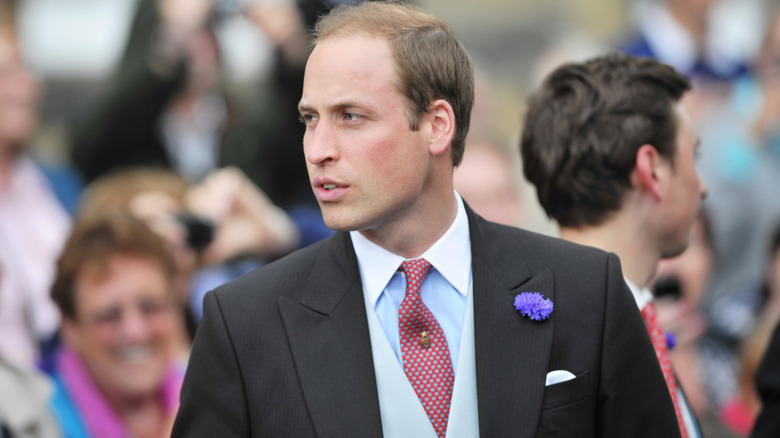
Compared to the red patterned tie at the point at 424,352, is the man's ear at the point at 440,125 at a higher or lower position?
higher

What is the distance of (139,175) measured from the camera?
19.7ft

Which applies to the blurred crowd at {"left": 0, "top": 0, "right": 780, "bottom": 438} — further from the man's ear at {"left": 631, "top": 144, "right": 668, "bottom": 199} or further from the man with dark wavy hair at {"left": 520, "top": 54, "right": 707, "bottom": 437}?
the man's ear at {"left": 631, "top": 144, "right": 668, "bottom": 199}

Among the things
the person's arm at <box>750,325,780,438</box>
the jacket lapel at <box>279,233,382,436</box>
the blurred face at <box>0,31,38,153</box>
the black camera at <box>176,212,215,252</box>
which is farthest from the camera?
the blurred face at <box>0,31,38,153</box>

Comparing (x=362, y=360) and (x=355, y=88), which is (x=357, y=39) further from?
(x=362, y=360)

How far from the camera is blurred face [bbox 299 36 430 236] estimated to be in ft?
7.22

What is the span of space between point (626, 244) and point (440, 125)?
703mm

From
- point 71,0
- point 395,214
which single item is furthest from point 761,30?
point 395,214

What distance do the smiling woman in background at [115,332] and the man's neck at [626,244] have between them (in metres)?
2.71

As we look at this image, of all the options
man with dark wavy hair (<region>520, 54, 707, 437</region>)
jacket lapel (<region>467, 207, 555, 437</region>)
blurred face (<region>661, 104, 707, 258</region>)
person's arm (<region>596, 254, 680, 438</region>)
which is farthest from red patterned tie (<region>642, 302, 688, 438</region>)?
jacket lapel (<region>467, 207, 555, 437</region>)

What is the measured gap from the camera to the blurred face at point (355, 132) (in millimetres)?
2201

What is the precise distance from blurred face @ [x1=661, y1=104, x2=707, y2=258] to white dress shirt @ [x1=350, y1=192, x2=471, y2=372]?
728mm

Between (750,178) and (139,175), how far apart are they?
440cm

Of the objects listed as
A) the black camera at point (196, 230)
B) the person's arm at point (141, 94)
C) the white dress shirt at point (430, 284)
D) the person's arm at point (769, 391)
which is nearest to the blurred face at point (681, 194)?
the person's arm at point (769, 391)

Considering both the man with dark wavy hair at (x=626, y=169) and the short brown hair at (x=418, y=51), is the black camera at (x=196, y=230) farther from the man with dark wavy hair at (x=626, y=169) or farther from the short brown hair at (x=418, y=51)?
the short brown hair at (x=418, y=51)
